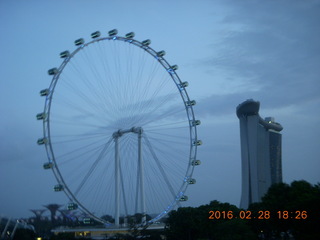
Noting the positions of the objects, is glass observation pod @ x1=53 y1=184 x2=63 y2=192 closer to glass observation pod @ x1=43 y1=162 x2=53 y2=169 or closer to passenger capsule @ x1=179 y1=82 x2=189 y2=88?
glass observation pod @ x1=43 y1=162 x2=53 y2=169

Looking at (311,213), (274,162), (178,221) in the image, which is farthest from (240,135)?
(311,213)

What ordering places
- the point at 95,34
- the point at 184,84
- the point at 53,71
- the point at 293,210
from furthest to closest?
the point at 184,84
the point at 95,34
the point at 53,71
the point at 293,210

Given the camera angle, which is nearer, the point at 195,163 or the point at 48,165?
the point at 48,165

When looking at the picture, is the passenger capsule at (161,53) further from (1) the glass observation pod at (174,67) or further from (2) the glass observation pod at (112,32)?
(2) the glass observation pod at (112,32)

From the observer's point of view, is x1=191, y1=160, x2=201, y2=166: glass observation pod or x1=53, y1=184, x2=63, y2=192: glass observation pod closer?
x1=53, y1=184, x2=63, y2=192: glass observation pod

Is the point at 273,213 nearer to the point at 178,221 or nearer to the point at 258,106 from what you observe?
the point at 178,221

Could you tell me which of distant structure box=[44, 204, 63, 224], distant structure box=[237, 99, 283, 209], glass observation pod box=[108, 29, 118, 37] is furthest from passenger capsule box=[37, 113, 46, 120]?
distant structure box=[44, 204, 63, 224]

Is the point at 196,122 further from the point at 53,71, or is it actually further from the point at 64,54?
the point at 53,71

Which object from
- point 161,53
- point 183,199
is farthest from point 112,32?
point 183,199
